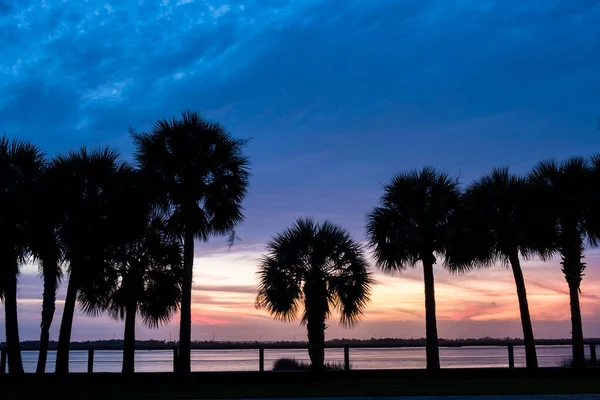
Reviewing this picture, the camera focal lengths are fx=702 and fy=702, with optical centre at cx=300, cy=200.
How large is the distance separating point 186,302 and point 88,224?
189 inches

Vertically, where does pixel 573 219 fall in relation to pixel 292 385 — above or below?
above

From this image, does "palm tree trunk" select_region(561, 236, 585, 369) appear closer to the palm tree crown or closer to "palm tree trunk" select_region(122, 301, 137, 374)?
the palm tree crown

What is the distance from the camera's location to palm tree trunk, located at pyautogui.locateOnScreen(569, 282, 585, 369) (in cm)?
2871

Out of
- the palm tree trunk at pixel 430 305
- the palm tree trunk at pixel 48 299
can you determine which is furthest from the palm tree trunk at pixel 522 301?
the palm tree trunk at pixel 48 299

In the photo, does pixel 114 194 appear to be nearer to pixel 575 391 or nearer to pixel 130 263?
pixel 130 263

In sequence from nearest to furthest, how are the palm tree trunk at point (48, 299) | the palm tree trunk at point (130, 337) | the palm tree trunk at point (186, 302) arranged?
the palm tree trunk at point (186, 302) → the palm tree trunk at point (130, 337) → the palm tree trunk at point (48, 299)

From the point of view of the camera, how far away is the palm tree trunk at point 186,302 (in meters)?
25.7

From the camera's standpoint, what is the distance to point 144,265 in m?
27.9

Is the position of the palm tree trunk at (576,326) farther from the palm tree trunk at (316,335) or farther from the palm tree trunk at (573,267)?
the palm tree trunk at (316,335)

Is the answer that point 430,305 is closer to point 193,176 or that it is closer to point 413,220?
point 413,220

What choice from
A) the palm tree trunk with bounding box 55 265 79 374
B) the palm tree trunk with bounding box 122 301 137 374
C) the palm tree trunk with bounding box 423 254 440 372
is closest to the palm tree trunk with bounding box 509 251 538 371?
the palm tree trunk with bounding box 423 254 440 372

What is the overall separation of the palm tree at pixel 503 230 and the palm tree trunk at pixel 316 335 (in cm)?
584

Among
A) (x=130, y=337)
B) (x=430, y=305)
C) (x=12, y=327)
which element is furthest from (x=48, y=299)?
(x=430, y=305)

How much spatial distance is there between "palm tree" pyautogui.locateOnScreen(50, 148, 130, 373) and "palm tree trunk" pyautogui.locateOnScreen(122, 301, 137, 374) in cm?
133
